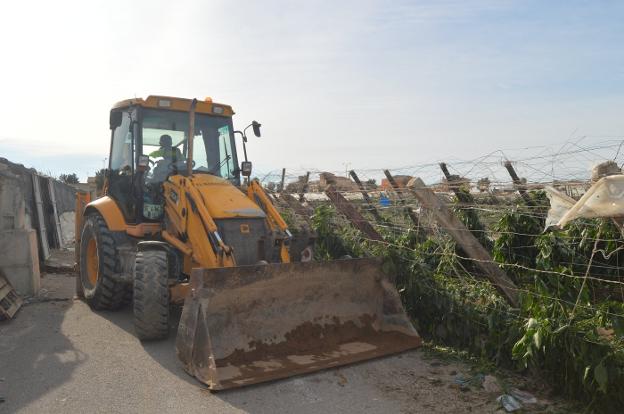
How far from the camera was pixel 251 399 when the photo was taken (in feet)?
15.6

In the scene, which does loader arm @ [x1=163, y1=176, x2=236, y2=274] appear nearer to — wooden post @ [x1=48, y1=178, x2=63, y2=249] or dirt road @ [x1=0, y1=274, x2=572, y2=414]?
dirt road @ [x1=0, y1=274, x2=572, y2=414]

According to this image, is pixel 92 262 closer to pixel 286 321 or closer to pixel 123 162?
pixel 123 162

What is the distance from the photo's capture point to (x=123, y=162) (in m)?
7.62

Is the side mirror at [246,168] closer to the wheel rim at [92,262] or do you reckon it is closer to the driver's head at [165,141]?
the driver's head at [165,141]

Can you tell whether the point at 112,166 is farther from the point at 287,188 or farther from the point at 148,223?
the point at 287,188

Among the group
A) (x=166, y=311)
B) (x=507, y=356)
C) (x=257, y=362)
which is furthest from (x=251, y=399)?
(x=507, y=356)

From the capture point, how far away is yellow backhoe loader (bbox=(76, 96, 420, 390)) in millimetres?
5305

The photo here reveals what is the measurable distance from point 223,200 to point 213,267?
931 millimetres

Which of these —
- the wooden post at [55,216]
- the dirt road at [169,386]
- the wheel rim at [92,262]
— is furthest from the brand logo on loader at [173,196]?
the wooden post at [55,216]

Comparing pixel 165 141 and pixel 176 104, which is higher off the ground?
pixel 176 104

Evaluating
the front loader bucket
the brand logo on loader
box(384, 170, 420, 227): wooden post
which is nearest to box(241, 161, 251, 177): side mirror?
the brand logo on loader

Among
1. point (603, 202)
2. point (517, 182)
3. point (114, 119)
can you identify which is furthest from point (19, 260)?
point (603, 202)

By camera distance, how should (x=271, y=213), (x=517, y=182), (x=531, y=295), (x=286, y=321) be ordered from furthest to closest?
(x=271, y=213) < (x=286, y=321) < (x=517, y=182) < (x=531, y=295)

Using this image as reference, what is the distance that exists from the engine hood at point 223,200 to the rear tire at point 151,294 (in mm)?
814
